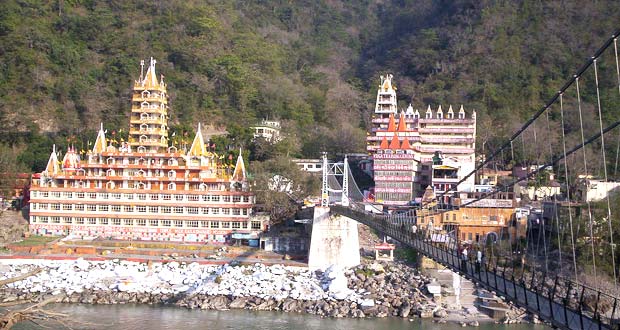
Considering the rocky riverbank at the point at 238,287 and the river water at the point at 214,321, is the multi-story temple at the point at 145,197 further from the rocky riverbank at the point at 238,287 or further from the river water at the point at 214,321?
the river water at the point at 214,321

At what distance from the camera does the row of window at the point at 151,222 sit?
2683 cm

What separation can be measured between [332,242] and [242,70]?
18.4m

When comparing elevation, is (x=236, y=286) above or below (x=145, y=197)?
below

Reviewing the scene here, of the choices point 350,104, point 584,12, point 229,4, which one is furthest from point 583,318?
point 229,4

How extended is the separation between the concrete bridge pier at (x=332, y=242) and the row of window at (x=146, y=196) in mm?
3934

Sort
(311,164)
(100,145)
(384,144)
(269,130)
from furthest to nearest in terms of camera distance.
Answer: (269,130)
(311,164)
(384,144)
(100,145)

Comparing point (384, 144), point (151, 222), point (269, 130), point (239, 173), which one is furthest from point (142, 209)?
point (384, 144)

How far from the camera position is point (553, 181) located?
28.7 m

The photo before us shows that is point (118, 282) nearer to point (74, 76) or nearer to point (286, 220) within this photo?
point (286, 220)

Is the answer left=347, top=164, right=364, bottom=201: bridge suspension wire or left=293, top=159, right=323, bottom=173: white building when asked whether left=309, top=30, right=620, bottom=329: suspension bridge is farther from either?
left=293, top=159, right=323, bottom=173: white building

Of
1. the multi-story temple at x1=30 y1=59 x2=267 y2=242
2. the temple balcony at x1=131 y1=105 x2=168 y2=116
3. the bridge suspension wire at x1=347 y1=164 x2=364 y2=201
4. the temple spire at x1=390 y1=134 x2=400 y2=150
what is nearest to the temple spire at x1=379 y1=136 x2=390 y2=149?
the temple spire at x1=390 y1=134 x2=400 y2=150

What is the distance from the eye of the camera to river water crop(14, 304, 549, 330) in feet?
58.4

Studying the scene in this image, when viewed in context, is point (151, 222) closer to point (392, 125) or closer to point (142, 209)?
point (142, 209)

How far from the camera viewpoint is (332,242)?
23.7 m
